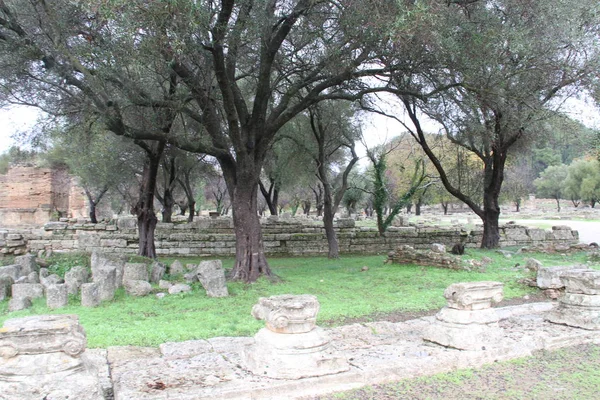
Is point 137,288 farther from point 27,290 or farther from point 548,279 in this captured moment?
point 548,279

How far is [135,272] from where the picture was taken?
30.4 feet

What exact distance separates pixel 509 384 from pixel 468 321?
981 mm

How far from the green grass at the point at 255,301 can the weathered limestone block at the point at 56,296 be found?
14cm

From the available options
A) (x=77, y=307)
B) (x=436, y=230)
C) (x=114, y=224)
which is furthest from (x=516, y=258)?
(x=114, y=224)

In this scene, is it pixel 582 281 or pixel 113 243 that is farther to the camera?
pixel 113 243

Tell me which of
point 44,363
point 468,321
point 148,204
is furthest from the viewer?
point 148,204

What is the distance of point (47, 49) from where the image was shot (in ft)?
28.3

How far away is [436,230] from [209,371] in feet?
53.2

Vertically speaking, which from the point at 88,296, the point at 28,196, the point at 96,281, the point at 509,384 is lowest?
the point at 509,384

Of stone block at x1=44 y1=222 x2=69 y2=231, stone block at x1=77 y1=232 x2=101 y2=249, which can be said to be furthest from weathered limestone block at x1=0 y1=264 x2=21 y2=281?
stone block at x1=44 y1=222 x2=69 y2=231

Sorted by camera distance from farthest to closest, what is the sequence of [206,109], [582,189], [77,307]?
[582,189]
[206,109]
[77,307]

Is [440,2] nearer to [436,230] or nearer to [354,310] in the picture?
[354,310]

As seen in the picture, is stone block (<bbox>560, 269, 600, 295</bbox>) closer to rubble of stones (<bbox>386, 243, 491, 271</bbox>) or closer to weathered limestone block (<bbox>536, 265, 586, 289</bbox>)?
weathered limestone block (<bbox>536, 265, 586, 289</bbox>)

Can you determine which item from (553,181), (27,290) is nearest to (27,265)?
(27,290)
